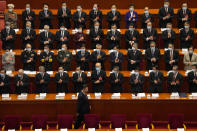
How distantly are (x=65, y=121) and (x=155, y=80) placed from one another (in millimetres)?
3390

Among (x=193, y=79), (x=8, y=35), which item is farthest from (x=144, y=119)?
(x=8, y=35)

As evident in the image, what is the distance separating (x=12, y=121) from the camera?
1205cm

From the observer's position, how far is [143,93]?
1334 cm

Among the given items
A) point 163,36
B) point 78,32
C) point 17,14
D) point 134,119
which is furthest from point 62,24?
point 134,119

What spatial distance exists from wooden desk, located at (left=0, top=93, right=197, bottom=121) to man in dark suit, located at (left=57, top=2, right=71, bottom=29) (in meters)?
4.04

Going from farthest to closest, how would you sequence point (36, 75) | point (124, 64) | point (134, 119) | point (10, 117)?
point (124, 64) → point (36, 75) → point (134, 119) → point (10, 117)

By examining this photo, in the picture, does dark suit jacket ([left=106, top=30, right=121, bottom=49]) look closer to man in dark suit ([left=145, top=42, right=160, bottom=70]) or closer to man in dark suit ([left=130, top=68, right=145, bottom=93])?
man in dark suit ([left=145, top=42, right=160, bottom=70])

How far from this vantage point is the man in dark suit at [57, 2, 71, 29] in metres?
16.0

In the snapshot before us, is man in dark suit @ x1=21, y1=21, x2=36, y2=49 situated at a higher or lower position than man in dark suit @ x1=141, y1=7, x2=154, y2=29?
lower

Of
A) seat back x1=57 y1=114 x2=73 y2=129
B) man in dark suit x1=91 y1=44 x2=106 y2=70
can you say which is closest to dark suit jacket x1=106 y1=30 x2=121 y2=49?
man in dark suit x1=91 y1=44 x2=106 y2=70

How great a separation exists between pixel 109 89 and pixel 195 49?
362cm

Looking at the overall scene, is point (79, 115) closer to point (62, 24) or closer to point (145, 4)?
point (62, 24)

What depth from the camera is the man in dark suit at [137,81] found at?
13641 mm

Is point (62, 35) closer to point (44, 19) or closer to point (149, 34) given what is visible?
point (44, 19)
